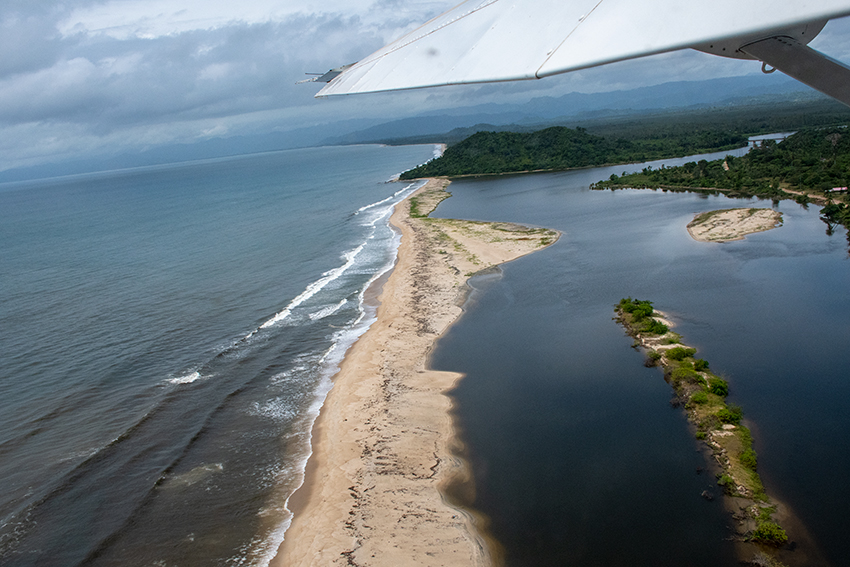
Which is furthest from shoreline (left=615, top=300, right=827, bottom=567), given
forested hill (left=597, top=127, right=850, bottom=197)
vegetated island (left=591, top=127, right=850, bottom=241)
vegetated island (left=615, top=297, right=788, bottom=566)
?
forested hill (left=597, top=127, right=850, bottom=197)

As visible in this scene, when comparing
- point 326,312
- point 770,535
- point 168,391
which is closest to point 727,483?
point 770,535

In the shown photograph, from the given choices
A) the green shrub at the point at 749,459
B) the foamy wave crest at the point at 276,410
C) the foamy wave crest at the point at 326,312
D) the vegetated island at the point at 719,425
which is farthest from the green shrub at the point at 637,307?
the foamy wave crest at the point at 276,410

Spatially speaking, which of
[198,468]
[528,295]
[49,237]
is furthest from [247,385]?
[49,237]

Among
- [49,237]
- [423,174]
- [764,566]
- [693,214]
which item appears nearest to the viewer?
[764,566]

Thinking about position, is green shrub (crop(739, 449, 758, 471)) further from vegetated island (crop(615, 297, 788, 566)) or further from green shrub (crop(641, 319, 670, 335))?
green shrub (crop(641, 319, 670, 335))

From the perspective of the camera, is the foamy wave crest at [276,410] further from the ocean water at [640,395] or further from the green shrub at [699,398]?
the green shrub at [699,398]

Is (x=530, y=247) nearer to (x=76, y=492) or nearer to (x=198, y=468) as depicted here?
(x=198, y=468)
